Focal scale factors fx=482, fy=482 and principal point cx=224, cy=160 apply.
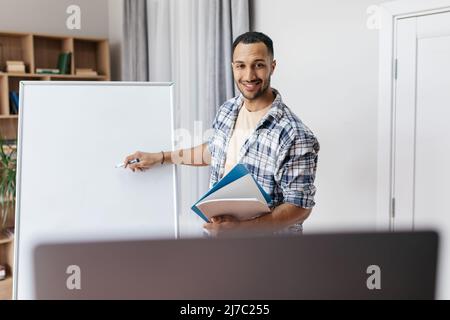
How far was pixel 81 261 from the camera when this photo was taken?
1.64 ft

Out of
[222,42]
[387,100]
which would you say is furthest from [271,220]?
[222,42]

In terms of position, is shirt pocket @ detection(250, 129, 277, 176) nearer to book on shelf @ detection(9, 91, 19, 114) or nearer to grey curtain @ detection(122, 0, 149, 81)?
grey curtain @ detection(122, 0, 149, 81)

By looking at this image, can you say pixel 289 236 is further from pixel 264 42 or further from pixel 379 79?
pixel 379 79

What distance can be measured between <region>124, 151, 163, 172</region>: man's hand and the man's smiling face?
1.57 ft

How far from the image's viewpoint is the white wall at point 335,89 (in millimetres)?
2309

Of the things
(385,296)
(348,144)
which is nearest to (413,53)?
(348,144)

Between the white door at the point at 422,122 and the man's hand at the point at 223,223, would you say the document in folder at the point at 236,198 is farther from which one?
the white door at the point at 422,122

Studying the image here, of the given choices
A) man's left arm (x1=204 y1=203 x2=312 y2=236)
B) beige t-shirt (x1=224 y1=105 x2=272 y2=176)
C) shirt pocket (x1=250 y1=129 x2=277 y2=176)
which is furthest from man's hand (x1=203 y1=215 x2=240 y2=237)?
beige t-shirt (x1=224 y1=105 x2=272 y2=176)

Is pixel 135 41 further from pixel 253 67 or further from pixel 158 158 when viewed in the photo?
pixel 253 67

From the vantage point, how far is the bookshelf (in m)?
3.55

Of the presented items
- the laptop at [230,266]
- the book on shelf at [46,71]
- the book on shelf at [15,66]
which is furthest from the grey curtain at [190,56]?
the laptop at [230,266]

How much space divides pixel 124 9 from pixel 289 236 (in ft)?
12.0

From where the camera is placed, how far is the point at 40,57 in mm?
3830

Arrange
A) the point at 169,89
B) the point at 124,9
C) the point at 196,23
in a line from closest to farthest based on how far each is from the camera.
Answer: the point at 169,89
the point at 196,23
the point at 124,9
